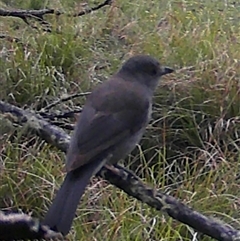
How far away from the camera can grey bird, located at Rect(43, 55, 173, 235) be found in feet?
6.68

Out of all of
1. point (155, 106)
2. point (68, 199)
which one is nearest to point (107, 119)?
point (68, 199)

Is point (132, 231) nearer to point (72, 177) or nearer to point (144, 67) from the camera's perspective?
point (144, 67)

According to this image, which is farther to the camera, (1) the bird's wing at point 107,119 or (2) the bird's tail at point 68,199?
(1) the bird's wing at point 107,119

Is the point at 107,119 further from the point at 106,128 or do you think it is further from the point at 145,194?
the point at 145,194

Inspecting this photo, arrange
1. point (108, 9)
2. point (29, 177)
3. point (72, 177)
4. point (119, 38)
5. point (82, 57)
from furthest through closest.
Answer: point (108, 9), point (119, 38), point (82, 57), point (29, 177), point (72, 177)

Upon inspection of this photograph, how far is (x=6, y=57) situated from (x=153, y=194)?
95.1 inches

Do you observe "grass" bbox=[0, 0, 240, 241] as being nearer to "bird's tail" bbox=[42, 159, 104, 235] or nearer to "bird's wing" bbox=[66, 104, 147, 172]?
"bird's wing" bbox=[66, 104, 147, 172]

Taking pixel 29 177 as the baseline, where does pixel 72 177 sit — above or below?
above

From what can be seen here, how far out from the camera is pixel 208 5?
5531 millimetres

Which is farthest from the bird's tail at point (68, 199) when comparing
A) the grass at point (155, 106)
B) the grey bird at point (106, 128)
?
the grass at point (155, 106)

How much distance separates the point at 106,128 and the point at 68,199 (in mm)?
448

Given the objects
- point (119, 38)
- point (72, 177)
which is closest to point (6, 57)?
point (119, 38)

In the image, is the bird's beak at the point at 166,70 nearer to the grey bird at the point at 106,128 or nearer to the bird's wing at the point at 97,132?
the grey bird at the point at 106,128

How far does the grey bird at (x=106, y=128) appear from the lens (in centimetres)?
204
